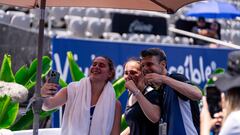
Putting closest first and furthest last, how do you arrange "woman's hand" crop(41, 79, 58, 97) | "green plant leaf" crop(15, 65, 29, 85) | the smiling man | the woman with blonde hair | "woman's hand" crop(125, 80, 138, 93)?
the woman with blonde hair
the smiling man
"woman's hand" crop(125, 80, 138, 93)
"woman's hand" crop(41, 79, 58, 97)
"green plant leaf" crop(15, 65, 29, 85)

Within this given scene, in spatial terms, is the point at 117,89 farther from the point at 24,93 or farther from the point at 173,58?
the point at 173,58

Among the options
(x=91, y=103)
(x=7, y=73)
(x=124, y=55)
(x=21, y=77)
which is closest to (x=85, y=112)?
(x=91, y=103)

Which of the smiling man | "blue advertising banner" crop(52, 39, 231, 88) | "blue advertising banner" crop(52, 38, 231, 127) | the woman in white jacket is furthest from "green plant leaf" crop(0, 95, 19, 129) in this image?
"blue advertising banner" crop(52, 39, 231, 88)

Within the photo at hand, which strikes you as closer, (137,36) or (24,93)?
(24,93)

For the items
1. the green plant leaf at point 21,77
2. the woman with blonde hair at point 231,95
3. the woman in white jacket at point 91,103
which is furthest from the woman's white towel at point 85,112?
the green plant leaf at point 21,77

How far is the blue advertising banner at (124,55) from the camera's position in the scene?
8594mm

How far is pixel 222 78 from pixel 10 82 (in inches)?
154

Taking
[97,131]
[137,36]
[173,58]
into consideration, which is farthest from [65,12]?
[97,131]

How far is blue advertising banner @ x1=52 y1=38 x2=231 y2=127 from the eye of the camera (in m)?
8.59

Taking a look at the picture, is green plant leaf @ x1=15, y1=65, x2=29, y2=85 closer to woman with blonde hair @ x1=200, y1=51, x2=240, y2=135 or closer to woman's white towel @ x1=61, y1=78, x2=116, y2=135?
woman's white towel @ x1=61, y1=78, x2=116, y2=135

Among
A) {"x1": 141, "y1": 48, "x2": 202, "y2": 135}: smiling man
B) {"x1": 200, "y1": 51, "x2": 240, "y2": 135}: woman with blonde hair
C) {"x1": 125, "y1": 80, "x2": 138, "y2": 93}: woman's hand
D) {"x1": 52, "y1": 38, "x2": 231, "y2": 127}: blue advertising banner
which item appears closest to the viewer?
{"x1": 200, "y1": 51, "x2": 240, "y2": 135}: woman with blonde hair

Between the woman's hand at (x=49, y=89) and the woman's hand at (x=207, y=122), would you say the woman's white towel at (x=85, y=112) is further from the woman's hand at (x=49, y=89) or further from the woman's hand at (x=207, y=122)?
the woman's hand at (x=207, y=122)

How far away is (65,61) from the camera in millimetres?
8602

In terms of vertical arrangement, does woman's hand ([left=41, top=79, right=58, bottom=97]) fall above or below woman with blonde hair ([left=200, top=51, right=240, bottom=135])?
below
